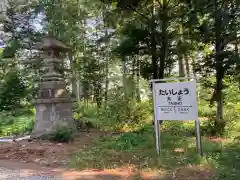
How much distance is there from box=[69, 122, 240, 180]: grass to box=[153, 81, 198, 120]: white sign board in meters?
0.66

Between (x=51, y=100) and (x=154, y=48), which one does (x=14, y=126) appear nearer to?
(x=51, y=100)

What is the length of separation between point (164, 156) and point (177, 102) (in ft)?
2.99

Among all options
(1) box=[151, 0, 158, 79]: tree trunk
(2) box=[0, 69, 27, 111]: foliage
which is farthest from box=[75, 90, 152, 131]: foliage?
(2) box=[0, 69, 27, 111]: foliage

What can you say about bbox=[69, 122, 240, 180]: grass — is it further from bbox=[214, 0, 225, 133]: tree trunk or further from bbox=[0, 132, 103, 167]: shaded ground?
bbox=[214, 0, 225, 133]: tree trunk

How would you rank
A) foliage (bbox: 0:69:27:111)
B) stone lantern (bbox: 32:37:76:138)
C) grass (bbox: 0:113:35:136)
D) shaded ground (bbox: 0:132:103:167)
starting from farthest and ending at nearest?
foliage (bbox: 0:69:27:111), grass (bbox: 0:113:35:136), stone lantern (bbox: 32:37:76:138), shaded ground (bbox: 0:132:103:167)

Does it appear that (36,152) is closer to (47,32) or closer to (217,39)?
(217,39)

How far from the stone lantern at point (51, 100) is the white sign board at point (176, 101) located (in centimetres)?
277

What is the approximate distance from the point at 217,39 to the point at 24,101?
402 inches

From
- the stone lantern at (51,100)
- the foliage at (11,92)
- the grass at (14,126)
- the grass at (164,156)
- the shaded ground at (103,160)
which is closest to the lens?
the shaded ground at (103,160)

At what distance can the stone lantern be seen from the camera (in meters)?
7.30

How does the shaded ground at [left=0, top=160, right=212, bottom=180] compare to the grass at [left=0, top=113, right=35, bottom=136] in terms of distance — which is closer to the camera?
the shaded ground at [left=0, top=160, right=212, bottom=180]

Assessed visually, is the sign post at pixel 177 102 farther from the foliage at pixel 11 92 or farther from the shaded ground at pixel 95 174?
the foliage at pixel 11 92

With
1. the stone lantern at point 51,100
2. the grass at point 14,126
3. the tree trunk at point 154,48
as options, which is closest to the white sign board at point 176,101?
the stone lantern at point 51,100

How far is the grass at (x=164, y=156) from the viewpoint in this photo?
14.7ft
